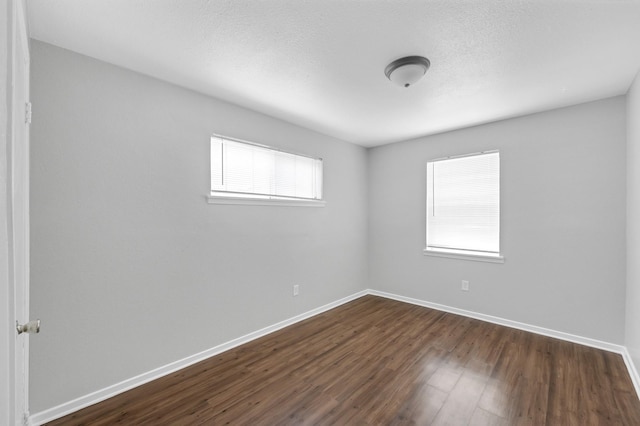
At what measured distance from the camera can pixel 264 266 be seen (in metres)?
3.05

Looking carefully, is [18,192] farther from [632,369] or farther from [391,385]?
[632,369]

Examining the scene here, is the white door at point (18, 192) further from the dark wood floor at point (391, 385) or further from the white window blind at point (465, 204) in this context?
the white window blind at point (465, 204)

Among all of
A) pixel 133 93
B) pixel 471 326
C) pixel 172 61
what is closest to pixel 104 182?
pixel 133 93

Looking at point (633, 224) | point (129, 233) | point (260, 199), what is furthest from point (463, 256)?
point (129, 233)

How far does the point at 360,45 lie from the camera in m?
1.84

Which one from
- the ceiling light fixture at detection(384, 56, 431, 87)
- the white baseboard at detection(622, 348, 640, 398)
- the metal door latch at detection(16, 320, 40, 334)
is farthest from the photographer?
the white baseboard at detection(622, 348, 640, 398)

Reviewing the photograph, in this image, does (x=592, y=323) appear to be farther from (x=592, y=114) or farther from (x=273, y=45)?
(x=273, y=45)

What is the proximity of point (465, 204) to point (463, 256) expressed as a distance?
693 mm

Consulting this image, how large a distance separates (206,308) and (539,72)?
3.51 meters

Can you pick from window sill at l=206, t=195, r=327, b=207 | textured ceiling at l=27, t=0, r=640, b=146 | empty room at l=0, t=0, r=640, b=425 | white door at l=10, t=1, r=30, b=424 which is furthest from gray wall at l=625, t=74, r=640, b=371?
white door at l=10, t=1, r=30, b=424

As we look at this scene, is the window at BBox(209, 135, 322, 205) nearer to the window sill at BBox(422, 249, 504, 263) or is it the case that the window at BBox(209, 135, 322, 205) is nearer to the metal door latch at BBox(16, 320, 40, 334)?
the metal door latch at BBox(16, 320, 40, 334)

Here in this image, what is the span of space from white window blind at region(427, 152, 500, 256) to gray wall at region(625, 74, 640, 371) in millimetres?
1069

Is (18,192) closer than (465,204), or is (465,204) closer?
(18,192)

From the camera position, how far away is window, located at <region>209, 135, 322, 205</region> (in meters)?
2.72
